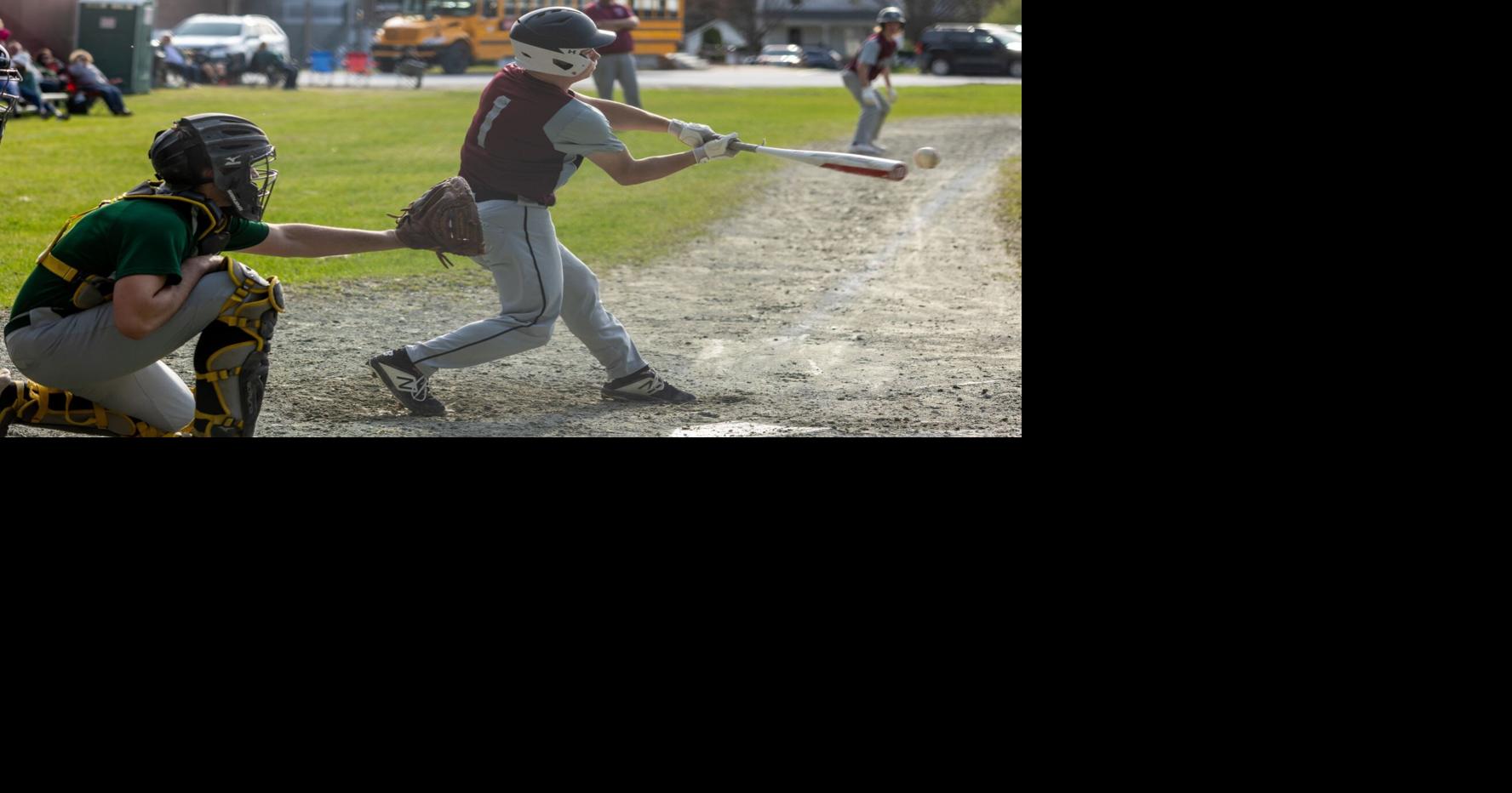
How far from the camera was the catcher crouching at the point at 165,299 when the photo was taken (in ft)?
12.8

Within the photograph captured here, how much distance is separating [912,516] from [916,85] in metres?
24.7

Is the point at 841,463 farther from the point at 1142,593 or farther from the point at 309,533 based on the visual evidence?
the point at 309,533

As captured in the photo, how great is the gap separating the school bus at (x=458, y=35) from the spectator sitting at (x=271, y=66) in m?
3.94

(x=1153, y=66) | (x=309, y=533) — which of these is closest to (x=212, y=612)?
(x=309, y=533)

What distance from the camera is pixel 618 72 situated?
594 inches

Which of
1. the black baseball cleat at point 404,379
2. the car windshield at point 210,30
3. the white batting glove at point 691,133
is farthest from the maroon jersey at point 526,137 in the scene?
the car windshield at point 210,30

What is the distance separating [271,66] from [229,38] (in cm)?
91

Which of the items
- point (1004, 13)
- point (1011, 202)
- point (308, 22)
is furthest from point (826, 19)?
point (1011, 202)

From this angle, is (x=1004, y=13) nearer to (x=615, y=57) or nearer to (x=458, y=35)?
(x=458, y=35)

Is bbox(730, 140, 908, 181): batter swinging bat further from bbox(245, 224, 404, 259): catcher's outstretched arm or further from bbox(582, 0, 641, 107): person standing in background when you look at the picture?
bbox(582, 0, 641, 107): person standing in background

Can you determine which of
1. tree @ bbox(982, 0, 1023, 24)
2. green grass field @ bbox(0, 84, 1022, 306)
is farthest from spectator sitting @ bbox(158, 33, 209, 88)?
tree @ bbox(982, 0, 1023, 24)

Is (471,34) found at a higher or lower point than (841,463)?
higher

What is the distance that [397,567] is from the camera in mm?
3408

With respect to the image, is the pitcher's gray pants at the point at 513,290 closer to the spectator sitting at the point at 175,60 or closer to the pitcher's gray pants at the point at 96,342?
the pitcher's gray pants at the point at 96,342
